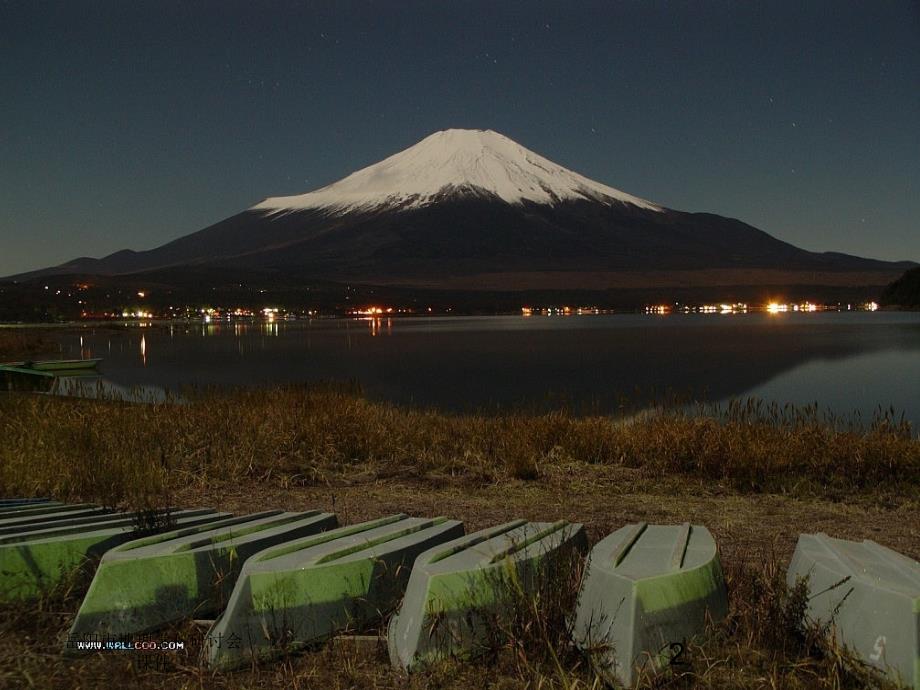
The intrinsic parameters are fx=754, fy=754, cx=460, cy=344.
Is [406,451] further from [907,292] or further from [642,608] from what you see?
[907,292]

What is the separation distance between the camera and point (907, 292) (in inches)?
3644

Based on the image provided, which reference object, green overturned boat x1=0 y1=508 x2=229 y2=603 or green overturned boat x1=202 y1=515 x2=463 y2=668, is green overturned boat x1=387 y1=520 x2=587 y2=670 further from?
green overturned boat x1=0 y1=508 x2=229 y2=603

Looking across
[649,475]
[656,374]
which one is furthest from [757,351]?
[649,475]

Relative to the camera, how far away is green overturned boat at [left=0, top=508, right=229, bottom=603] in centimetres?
403

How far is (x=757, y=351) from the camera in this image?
4975cm

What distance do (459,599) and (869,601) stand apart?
172 centimetres

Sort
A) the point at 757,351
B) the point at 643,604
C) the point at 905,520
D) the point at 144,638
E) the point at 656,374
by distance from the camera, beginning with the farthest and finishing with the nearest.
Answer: the point at 757,351, the point at 656,374, the point at 905,520, the point at 144,638, the point at 643,604

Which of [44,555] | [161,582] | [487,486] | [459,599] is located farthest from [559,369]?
[459,599]

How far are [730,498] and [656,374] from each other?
29478 millimetres

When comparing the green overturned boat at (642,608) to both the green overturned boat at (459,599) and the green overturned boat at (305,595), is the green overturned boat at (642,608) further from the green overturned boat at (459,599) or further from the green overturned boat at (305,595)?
the green overturned boat at (305,595)

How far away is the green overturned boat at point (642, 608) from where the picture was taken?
3.12 meters

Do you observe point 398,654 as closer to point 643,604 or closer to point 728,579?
point 643,604

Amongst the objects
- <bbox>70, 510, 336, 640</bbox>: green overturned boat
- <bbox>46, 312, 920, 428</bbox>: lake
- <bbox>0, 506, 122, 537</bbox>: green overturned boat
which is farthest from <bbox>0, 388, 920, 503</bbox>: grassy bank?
<bbox>46, 312, 920, 428</bbox>: lake

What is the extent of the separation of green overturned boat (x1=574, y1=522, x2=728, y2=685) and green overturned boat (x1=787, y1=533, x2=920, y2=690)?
1.40 ft
